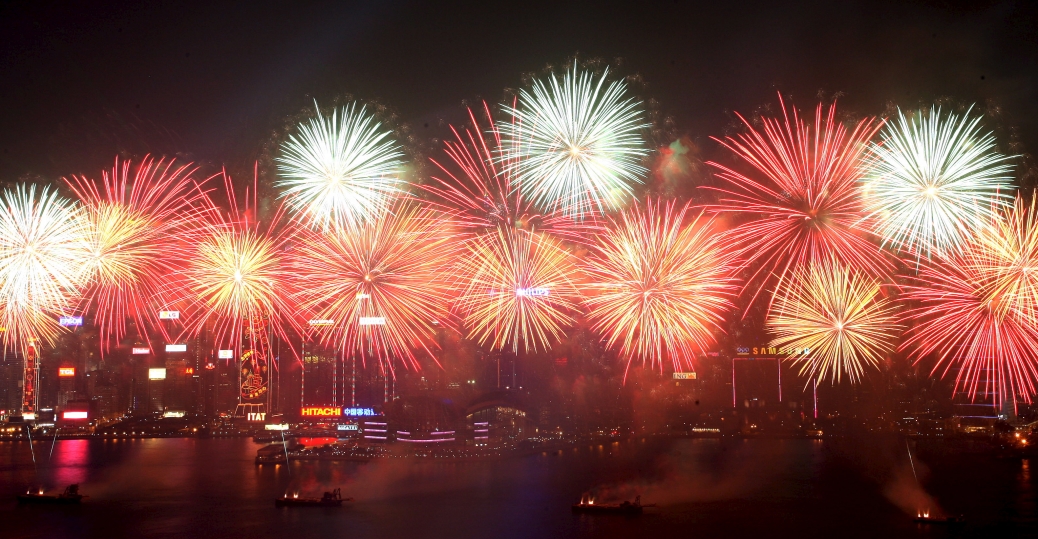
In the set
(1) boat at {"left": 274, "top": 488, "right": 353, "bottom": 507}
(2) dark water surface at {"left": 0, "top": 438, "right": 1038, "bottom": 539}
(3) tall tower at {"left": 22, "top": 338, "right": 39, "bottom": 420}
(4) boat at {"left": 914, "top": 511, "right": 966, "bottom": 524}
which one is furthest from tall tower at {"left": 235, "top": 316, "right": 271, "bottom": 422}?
(4) boat at {"left": 914, "top": 511, "right": 966, "bottom": 524}

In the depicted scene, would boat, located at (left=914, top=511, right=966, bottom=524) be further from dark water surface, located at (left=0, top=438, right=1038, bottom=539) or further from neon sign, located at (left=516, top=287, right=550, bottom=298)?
neon sign, located at (left=516, top=287, right=550, bottom=298)

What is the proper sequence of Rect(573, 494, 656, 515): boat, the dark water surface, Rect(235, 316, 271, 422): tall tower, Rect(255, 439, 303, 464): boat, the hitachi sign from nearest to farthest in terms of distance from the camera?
the dark water surface < Rect(573, 494, 656, 515): boat < Rect(255, 439, 303, 464): boat < the hitachi sign < Rect(235, 316, 271, 422): tall tower

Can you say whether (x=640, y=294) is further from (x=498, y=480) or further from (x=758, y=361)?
(x=758, y=361)

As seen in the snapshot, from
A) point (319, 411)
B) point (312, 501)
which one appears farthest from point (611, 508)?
point (319, 411)

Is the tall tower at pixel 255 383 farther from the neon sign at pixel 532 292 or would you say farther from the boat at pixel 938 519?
the boat at pixel 938 519

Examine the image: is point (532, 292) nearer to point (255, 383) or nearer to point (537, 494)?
point (537, 494)

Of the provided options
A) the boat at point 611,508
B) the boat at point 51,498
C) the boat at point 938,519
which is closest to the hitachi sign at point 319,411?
the boat at point 51,498
